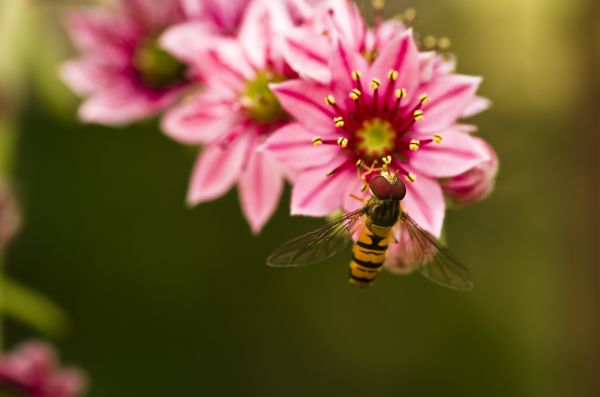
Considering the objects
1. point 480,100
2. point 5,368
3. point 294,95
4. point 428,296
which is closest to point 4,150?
point 5,368

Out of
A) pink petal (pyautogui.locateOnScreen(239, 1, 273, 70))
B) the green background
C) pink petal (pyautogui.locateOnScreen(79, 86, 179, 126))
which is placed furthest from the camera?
the green background

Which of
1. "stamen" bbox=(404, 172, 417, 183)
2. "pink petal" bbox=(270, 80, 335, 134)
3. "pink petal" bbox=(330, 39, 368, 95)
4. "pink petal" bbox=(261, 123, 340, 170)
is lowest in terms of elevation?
"stamen" bbox=(404, 172, 417, 183)

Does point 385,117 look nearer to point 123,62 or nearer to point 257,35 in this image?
point 257,35

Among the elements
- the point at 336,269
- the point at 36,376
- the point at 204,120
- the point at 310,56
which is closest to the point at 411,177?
the point at 310,56

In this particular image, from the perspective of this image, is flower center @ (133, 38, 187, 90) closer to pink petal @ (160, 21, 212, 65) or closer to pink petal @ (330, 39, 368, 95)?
pink petal @ (160, 21, 212, 65)

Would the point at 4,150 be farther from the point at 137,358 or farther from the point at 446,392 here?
the point at 446,392

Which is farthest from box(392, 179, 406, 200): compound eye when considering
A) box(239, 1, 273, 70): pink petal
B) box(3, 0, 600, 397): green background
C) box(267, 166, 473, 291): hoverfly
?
box(3, 0, 600, 397): green background
